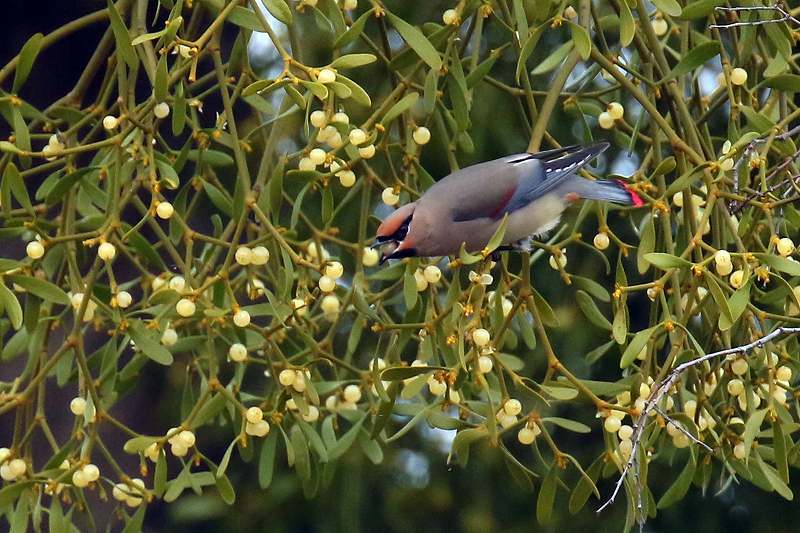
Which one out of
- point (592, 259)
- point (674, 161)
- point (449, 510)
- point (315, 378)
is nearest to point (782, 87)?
point (674, 161)

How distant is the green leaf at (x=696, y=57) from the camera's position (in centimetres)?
146

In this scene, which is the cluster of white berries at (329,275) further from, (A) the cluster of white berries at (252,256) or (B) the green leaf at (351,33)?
(B) the green leaf at (351,33)

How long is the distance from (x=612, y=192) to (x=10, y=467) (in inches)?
28.1

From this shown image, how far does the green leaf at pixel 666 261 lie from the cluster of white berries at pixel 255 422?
428 mm

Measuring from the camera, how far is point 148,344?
141cm

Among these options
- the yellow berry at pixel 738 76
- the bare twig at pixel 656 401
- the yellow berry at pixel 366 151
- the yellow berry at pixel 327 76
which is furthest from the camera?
the yellow berry at pixel 738 76

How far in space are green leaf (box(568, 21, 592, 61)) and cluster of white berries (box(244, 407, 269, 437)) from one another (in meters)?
A: 0.49

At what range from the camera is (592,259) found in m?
2.52

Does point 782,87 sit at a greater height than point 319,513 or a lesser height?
greater

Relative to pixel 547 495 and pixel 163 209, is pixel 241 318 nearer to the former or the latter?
pixel 163 209

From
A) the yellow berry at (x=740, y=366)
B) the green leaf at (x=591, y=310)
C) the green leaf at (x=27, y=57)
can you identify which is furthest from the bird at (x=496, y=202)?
the green leaf at (x=27, y=57)

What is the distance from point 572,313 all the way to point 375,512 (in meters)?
0.56

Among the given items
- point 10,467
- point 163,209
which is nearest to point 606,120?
point 163,209

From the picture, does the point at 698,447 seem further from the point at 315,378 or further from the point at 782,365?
the point at 315,378
